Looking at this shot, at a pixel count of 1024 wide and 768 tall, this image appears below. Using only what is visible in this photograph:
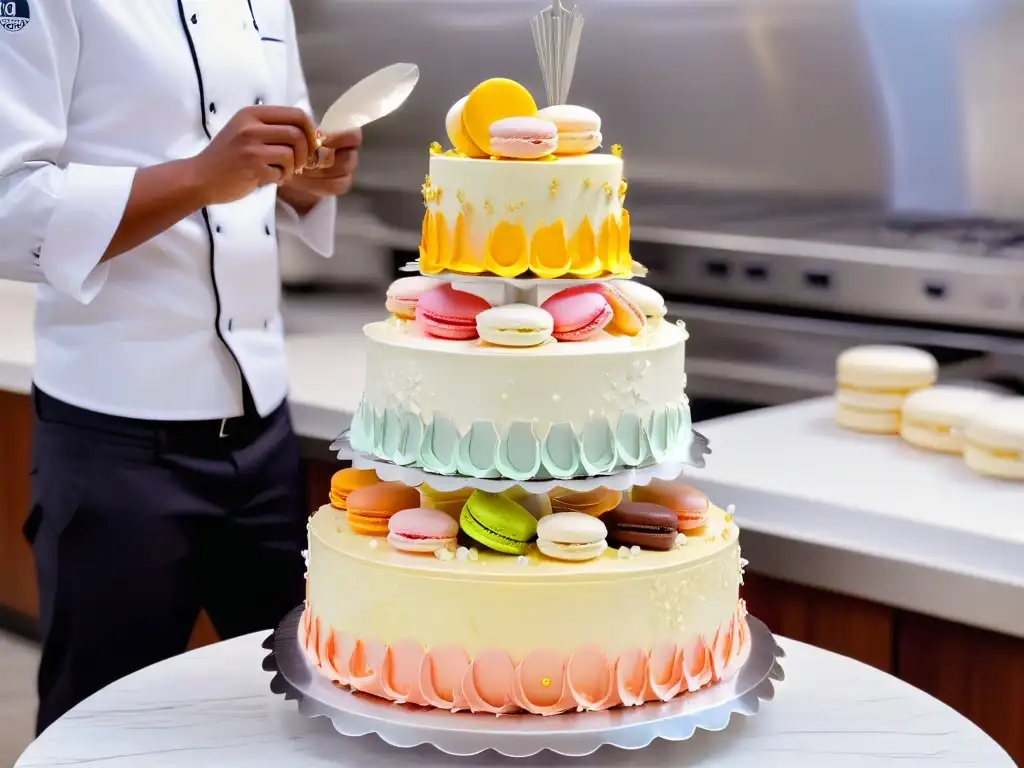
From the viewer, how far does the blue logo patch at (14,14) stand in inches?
62.9

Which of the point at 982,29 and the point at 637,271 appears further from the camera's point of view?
the point at 982,29

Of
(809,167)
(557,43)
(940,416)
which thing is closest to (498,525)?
(557,43)

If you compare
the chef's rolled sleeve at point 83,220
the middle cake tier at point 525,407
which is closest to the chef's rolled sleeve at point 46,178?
the chef's rolled sleeve at point 83,220

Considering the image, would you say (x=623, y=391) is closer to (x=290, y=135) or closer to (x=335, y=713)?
(x=335, y=713)

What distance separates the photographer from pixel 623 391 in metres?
1.34

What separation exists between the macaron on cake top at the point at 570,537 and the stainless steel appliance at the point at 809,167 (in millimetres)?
1352

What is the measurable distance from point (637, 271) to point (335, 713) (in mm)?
531

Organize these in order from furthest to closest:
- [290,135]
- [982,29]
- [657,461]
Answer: [982,29]
[290,135]
[657,461]

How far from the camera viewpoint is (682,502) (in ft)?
4.66

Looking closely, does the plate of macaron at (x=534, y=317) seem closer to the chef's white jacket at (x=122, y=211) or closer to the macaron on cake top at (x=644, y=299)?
the macaron on cake top at (x=644, y=299)

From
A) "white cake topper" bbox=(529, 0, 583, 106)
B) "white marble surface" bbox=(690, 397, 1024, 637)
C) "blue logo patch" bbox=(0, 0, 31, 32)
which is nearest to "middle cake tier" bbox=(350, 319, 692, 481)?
"white cake topper" bbox=(529, 0, 583, 106)

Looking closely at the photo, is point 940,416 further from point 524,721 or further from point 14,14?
point 14,14

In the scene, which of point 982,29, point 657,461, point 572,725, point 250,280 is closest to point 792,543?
point 657,461

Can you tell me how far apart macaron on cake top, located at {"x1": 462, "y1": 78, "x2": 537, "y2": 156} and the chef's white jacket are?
1.56 feet
